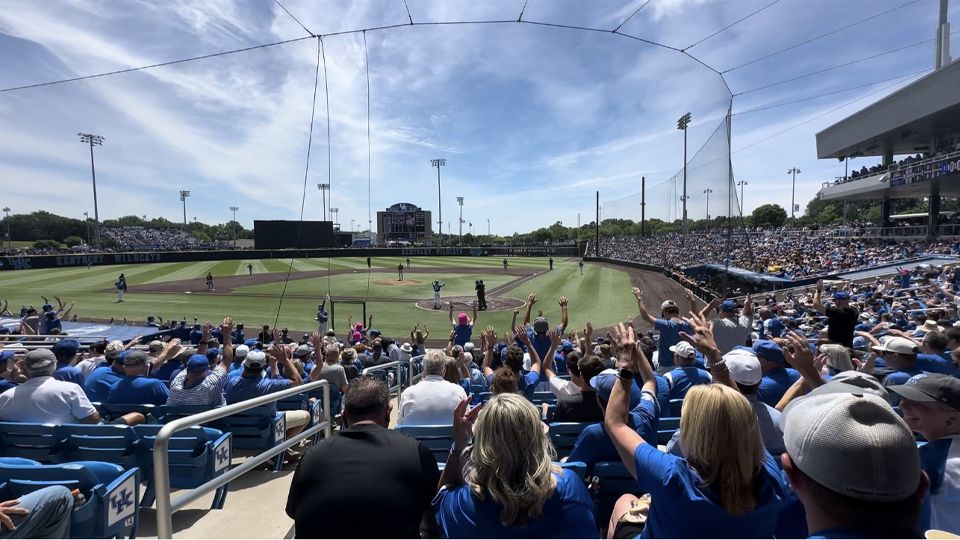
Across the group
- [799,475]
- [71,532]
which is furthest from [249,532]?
[799,475]

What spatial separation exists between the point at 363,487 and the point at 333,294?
1157 inches

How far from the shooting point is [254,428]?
15.5 feet

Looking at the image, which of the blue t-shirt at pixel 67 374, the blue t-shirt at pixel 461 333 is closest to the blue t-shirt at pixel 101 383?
the blue t-shirt at pixel 67 374

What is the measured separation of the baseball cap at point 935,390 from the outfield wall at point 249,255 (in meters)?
42.6

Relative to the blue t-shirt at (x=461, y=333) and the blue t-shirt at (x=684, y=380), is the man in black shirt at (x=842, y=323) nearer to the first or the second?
the blue t-shirt at (x=684, y=380)

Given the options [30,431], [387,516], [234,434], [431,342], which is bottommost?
[431,342]

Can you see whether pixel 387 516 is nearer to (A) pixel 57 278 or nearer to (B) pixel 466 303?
(B) pixel 466 303

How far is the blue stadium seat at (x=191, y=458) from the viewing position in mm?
3812

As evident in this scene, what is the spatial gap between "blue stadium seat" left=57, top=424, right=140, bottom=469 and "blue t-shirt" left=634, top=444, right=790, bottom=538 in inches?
170

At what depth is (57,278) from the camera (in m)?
37.3

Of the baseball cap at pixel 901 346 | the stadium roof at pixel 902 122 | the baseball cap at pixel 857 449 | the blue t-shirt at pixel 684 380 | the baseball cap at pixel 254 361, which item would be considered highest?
the stadium roof at pixel 902 122

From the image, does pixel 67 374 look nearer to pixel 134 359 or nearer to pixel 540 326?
pixel 134 359

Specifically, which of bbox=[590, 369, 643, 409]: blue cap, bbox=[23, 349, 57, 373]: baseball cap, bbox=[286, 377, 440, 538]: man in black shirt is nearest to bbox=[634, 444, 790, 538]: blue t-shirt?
bbox=[286, 377, 440, 538]: man in black shirt

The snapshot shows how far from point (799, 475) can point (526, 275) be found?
4134cm
